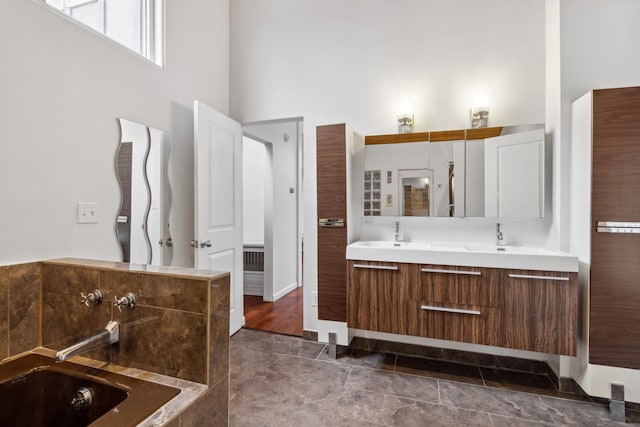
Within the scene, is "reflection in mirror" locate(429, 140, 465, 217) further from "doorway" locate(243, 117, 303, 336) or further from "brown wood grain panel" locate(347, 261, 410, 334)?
"doorway" locate(243, 117, 303, 336)

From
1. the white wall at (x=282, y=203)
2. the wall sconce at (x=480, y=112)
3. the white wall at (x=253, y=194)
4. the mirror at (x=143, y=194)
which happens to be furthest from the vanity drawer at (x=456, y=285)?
the white wall at (x=253, y=194)

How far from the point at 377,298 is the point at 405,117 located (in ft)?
4.92

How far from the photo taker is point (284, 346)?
2.77m

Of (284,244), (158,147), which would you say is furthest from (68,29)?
(284,244)

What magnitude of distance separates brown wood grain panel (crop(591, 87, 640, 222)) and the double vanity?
0.37 meters

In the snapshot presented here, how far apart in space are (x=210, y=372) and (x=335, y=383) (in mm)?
1400

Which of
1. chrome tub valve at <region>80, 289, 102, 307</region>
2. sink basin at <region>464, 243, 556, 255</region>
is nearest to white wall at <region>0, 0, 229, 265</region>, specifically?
chrome tub valve at <region>80, 289, 102, 307</region>

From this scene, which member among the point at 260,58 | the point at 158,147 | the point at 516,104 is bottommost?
the point at 158,147

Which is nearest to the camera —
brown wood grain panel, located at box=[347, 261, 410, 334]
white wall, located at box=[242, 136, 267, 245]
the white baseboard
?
brown wood grain panel, located at box=[347, 261, 410, 334]

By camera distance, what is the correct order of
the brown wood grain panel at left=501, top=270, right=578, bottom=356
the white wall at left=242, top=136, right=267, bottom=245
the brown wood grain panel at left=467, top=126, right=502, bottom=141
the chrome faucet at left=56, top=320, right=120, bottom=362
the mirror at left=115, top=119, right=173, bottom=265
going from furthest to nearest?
the white wall at left=242, top=136, right=267, bottom=245, the brown wood grain panel at left=467, top=126, right=502, bottom=141, the mirror at left=115, top=119, right=173, bottom=265, the brown wood grain panel at left=501, top=270, right=578, bottom=356, the chrome faucet at left=56, top=320, right=120, bottom=362

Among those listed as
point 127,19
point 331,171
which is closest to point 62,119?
point 127,19

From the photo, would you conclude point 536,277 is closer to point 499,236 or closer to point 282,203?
point 499,236

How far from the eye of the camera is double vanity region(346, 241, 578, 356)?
196 cm

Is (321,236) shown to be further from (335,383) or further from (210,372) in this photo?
(210,372)
